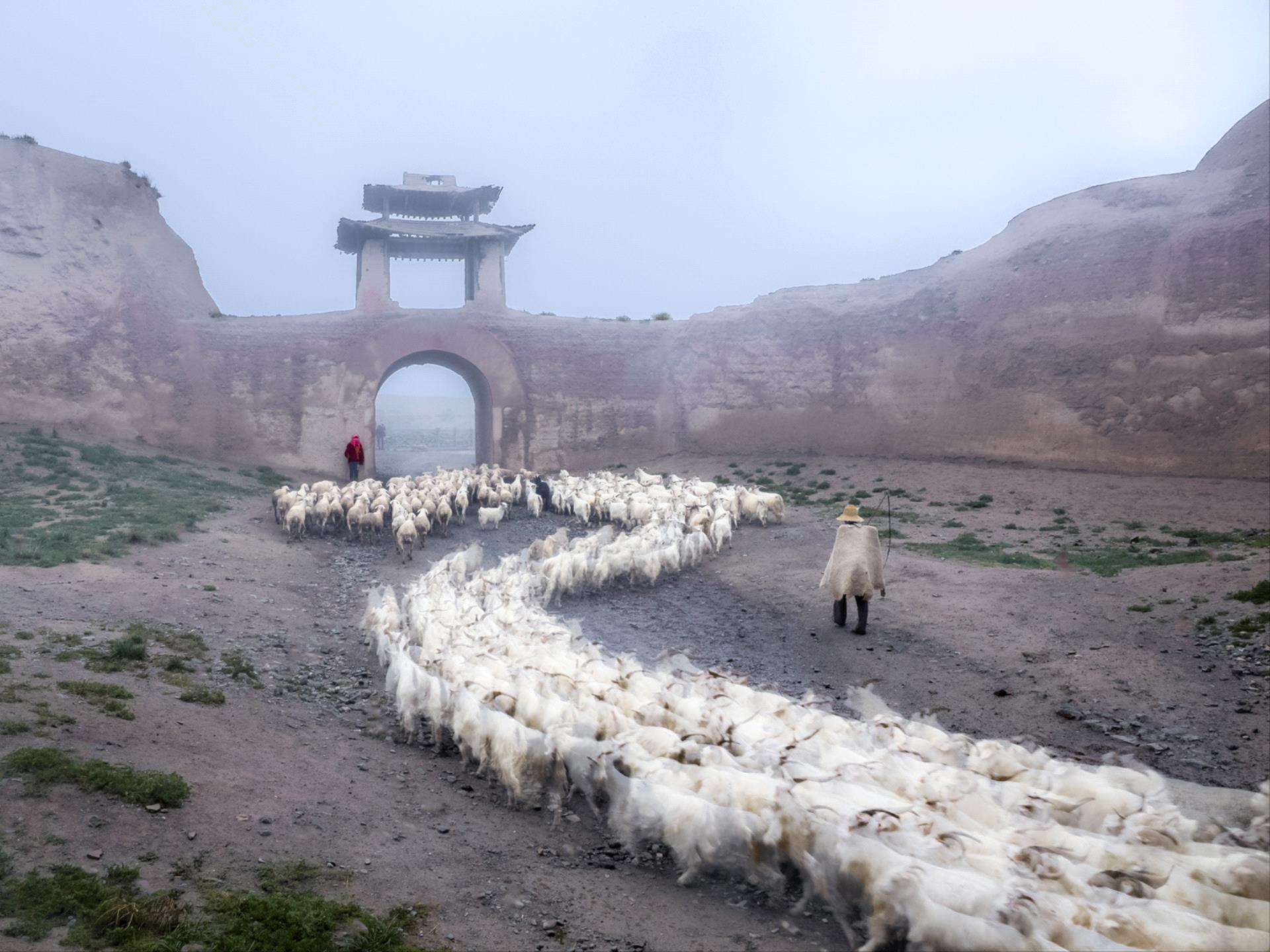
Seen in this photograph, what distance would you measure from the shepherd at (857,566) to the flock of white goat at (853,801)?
311 cm

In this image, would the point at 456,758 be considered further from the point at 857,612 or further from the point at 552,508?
the point at 552,508

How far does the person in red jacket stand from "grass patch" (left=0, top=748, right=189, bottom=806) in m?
19.1

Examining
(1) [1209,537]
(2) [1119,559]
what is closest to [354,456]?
(2) [1119,559]

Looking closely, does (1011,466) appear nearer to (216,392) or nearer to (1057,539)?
(1057,539)

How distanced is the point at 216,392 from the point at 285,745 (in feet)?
68.8

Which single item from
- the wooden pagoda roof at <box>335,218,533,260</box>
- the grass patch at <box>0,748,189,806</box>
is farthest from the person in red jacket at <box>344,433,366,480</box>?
the grass patch at <box>0,748,189,806</box>

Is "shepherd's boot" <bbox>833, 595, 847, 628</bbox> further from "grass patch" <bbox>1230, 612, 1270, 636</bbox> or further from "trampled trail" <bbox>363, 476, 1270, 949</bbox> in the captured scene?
"grass patch" <bbox>1230, 612, 1270, 636</bbox>

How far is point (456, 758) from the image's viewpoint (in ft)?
21.3

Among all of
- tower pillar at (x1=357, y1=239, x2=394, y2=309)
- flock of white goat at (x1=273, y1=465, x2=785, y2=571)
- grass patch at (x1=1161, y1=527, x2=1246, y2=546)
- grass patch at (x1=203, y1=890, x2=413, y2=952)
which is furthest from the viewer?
tower pillar at (x1=357, y1=239, x2=394, y2=309)

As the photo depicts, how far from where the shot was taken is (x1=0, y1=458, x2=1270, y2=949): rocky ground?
174 inches

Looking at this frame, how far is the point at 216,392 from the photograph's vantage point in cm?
2458

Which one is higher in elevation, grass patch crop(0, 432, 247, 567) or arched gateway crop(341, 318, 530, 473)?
arched gateway crop(341, 318, 530, 473)

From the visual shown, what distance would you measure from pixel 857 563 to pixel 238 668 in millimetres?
6195

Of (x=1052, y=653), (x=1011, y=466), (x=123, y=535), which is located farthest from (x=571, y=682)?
(x=1011, y=466)
